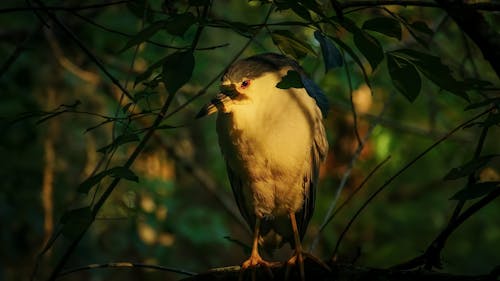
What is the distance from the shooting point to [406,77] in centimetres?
222

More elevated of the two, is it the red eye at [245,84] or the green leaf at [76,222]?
the red eye at [245,84]

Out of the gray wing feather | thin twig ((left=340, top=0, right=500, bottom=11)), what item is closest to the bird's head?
the gray wing feather

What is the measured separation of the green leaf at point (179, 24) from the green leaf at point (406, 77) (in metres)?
0.65

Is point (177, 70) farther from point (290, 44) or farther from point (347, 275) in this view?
point (347, 275)

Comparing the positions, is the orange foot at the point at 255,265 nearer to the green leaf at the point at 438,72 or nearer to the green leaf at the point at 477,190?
the green leaf at the point at 477,190

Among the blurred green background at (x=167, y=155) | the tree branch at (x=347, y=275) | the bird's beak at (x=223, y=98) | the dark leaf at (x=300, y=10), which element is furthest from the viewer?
the blurred green background at (x=167, y=155)

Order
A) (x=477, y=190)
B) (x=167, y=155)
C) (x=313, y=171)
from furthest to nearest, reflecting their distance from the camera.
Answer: (x=167, y=155)
(x=313, y=171)
(x=477, y=190)

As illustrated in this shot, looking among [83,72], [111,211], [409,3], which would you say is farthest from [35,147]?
[409,3]

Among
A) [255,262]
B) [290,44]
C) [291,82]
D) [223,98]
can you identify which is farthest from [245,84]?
[291,82]

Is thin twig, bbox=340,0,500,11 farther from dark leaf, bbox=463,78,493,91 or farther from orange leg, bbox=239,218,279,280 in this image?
orange leg, bbox=239,218,279,280

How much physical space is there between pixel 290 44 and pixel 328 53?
29cm

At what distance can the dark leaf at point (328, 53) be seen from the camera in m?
2.25

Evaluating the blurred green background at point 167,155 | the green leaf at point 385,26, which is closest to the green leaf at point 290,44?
the green leaf at point 385,26

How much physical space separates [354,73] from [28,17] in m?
3.32
